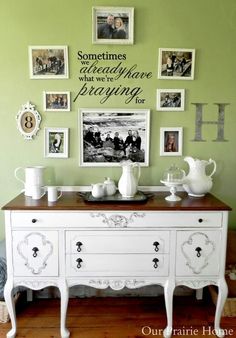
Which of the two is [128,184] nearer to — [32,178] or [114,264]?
[114,264]

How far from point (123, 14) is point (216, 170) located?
140 centimetres

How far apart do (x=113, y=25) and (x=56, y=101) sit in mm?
713

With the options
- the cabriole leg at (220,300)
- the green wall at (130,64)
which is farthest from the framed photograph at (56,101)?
the cabriole leg at (220,300)

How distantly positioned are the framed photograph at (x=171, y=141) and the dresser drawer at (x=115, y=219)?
605mm

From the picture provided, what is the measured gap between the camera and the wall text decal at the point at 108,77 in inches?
87.0

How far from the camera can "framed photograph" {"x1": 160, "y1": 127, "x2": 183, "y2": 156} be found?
2.28 meters

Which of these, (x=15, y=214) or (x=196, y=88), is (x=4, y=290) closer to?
(x=15, y=214)

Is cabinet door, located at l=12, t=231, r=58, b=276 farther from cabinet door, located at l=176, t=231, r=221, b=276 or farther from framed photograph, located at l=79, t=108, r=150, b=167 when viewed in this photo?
cabinet door, located at l=176, t=231, r=221, b=276

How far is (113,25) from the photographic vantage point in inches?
85.4

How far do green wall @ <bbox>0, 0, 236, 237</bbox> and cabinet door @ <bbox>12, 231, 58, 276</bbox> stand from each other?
0.56 m

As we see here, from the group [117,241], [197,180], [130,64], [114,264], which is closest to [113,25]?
[130,64]

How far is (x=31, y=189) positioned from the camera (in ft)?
6.82

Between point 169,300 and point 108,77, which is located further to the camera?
point 108,77

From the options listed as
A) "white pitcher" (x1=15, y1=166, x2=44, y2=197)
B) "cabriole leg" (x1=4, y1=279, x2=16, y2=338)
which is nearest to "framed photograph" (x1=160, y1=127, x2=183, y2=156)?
"white pitcher" (x1=15, y1=166, x2=44, y2=197)
